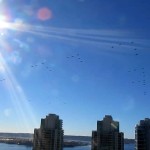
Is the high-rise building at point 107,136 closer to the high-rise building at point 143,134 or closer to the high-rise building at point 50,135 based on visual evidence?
the high-rise building at point 50,135

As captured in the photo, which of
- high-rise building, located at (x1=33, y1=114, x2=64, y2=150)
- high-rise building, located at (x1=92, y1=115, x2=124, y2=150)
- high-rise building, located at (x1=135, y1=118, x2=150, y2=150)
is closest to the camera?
high-rise building, located at (x1=135, y1=118, x2=150, y2=150)

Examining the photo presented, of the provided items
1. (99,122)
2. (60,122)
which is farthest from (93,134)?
(60,122)

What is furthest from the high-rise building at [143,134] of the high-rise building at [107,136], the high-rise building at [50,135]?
the high-rise building at [50,135]

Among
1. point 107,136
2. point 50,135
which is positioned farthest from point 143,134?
point 50,135

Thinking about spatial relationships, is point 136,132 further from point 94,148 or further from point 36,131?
point 36,131

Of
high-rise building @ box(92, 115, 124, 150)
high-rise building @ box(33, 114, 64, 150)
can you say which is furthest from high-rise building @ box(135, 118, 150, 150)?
high-rise building @ box(33, 114, 64, 150)

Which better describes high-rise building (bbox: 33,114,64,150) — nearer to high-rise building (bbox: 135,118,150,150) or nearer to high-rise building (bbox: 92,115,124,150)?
high-rise building (bbox: 92,115,124,150)

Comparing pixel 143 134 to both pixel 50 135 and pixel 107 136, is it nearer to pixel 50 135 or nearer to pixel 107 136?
pixel 107 136
